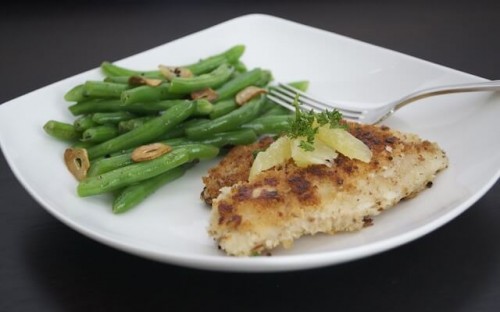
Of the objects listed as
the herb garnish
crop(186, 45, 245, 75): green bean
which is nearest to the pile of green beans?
crop(186, 45, 245, 75): green bean

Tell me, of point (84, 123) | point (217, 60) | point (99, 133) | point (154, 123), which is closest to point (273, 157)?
point (154, 123)

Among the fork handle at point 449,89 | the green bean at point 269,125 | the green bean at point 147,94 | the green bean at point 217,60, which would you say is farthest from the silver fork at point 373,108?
the green bean at point 147,94

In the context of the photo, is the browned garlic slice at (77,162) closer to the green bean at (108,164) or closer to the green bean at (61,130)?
the green bean at (108,164)

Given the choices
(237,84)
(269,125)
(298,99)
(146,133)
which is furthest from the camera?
(237,84)

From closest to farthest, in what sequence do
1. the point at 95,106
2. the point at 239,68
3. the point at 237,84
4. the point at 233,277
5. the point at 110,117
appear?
the point at 233,277
the point at 110,117
the point at 95,106
the point at 237,84
the point at 239,68

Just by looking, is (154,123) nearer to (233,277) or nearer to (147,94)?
(147,94)

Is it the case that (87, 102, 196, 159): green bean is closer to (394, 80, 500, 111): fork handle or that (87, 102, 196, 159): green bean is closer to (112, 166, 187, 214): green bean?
(112, 166, 187, 214): green bean
